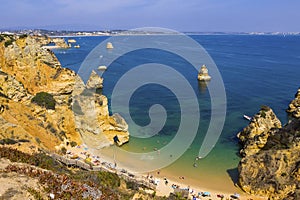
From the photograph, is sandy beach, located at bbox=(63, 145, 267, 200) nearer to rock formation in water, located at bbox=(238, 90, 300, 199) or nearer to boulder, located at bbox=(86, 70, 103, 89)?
rock formation in water, located at bbox=(238, 90, 300, 199)

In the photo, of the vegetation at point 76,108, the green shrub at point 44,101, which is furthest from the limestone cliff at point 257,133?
the green shrub at point 44,101

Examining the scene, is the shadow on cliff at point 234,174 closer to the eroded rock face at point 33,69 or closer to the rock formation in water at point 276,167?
the rock formation in water at point 276,167

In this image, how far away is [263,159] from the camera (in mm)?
22641

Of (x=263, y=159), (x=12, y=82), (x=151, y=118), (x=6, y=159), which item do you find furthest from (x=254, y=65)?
(x=6, y=159)

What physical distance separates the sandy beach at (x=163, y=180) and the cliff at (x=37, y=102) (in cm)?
232

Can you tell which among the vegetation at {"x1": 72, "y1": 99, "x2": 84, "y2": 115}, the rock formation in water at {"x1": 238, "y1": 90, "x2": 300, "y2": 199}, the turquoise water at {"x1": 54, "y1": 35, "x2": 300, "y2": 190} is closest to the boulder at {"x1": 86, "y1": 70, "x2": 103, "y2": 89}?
the turquoise water at {"x1": 54, "y1": 35, "x2": 300, "y2": 190}

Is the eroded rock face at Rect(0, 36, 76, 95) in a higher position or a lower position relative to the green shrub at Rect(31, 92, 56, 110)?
higher

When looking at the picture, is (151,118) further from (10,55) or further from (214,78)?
(214,78)

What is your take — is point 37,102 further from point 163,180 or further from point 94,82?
point 94,82

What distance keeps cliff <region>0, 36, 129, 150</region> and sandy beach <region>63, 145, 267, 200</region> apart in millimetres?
2316

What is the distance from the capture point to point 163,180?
23.8m

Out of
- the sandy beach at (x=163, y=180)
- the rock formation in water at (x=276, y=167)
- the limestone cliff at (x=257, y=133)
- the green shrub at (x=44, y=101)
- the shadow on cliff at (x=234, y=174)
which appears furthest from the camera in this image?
the green shrub at (x=44, y=101)

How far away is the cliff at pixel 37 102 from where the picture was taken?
23141mm

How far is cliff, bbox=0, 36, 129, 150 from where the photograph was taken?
75.9 feet
